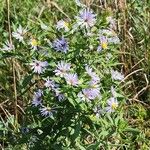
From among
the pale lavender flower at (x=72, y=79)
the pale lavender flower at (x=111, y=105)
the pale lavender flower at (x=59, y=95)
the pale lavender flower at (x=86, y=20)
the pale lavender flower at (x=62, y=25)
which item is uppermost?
the pale lavender flower at (x=86, y=20)

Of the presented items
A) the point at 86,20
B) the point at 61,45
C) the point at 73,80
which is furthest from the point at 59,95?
the point at 86,20

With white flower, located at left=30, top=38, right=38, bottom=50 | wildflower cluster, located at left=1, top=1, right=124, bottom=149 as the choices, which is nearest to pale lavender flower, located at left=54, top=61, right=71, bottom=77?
wildflower cluster, located at left=1, top=1, right=124, bottom=149

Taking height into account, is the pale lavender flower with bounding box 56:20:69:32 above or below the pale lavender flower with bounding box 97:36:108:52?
above

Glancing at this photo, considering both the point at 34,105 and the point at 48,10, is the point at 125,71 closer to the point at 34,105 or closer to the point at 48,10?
the point at 48,10

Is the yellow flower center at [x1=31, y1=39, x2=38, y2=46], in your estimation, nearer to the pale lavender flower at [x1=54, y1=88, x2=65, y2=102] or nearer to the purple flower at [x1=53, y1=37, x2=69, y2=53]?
the purple flower at [x1=53, y1=37, x2=69, y2=53]

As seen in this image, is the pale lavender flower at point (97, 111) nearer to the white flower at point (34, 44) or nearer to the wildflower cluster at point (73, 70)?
the wildflower cluster at point (73, 70)

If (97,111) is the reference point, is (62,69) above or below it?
above

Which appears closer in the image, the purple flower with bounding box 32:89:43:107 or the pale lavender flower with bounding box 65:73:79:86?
the pale lavender flower with bounding box 65:73:79:86

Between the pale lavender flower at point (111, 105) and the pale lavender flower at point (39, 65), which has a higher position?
the pale lavender flower at point (39, 65)

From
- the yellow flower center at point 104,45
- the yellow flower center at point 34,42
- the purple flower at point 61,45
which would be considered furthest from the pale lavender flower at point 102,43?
the yellow flower center at point 34,42

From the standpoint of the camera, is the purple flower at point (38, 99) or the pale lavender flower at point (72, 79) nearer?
the pale lavender flower at point (72, 79)

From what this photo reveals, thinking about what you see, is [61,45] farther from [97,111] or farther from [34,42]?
[97,111]

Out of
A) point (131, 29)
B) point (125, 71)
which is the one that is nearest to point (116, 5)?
point (131, 29)
